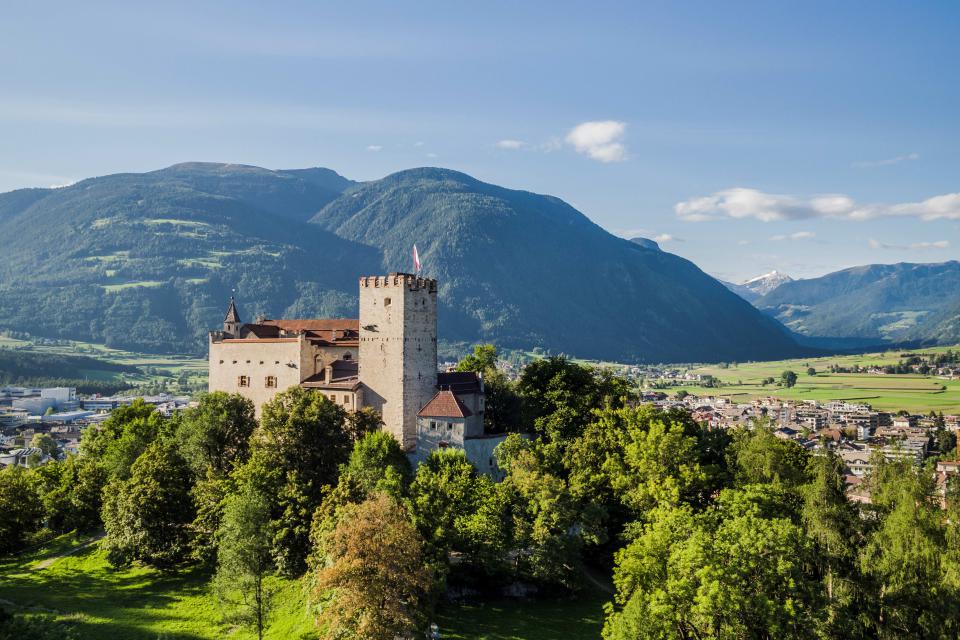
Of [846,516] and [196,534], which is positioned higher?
[846,516]

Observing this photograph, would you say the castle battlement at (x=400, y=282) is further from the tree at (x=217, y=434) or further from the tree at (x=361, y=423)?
the tree at (x=217, y=434)

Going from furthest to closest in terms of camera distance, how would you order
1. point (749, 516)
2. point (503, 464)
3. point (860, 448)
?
point (860, 448), point (503, 464), point (749, 516)

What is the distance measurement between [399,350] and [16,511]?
131 feet

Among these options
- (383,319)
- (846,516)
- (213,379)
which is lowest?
(846,516)

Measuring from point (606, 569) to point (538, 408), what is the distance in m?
19.2

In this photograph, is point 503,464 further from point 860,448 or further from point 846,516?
point 860,448

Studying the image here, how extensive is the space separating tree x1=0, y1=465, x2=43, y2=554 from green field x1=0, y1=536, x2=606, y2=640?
3407mm

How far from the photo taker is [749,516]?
50.0 m

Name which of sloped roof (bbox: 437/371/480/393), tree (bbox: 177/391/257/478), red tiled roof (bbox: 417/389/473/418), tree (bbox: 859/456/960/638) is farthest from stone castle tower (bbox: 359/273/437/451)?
tree (bbox: 859/456/960/638)

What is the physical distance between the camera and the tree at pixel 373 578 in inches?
1799

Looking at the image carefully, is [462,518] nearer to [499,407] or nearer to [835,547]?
[499,407]

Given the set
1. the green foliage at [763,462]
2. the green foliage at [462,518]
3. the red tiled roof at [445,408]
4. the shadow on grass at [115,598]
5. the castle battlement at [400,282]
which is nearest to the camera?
the shadow on grass at [115,598]

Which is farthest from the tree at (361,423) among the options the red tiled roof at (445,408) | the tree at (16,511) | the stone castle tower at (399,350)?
the tree at (16,511)

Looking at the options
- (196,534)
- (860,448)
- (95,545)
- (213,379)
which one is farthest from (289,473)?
(860,448)
